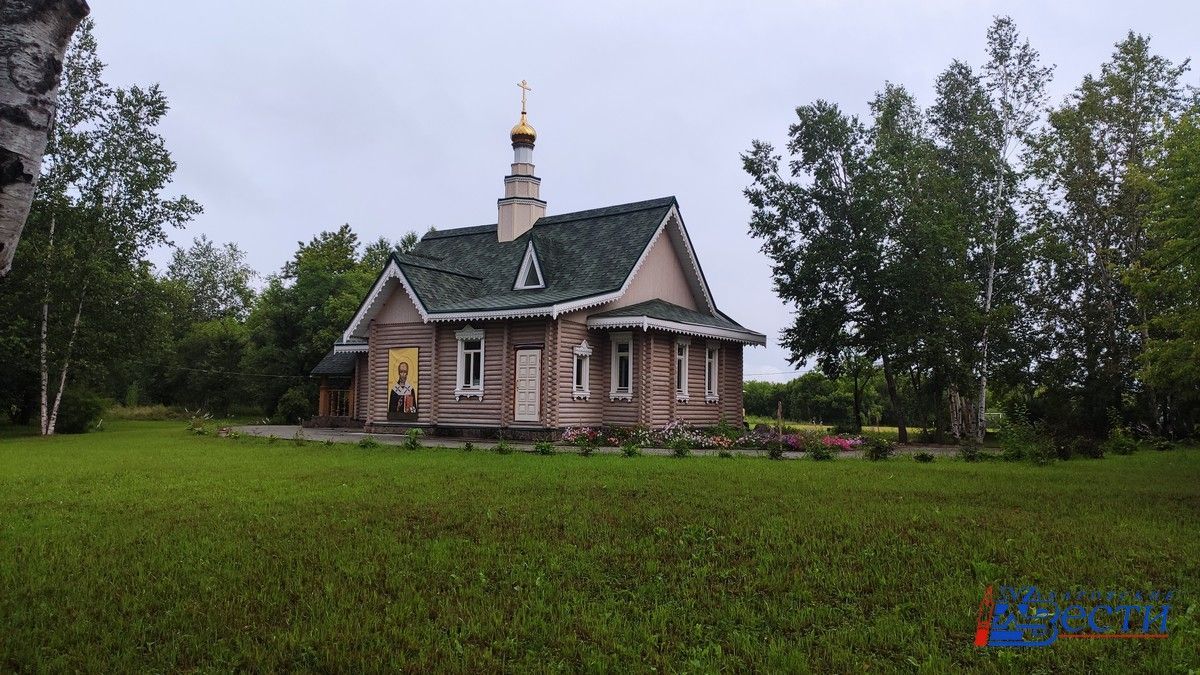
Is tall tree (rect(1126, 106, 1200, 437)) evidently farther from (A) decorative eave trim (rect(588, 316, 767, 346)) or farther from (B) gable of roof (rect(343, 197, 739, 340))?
(B) gable of roof (rect(343, 197, 739, 340))

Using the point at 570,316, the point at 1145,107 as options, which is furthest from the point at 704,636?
the point at 1145,107

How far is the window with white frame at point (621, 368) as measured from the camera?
23712 mm

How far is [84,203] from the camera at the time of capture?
87.0ft

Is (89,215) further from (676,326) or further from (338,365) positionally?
(676,326)

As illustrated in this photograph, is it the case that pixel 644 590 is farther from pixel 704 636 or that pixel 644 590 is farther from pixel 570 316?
pixel 570 316

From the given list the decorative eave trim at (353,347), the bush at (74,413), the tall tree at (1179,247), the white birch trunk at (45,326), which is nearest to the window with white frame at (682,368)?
the decorative eave trim at (353,347)

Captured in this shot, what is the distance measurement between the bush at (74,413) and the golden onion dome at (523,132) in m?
18.5

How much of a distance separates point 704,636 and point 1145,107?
30.7 meters

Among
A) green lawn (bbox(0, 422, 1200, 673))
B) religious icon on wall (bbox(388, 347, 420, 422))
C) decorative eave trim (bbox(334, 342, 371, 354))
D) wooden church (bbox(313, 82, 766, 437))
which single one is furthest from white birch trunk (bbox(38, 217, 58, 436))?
green lawn (bbox(0, 422, 1200, 673))

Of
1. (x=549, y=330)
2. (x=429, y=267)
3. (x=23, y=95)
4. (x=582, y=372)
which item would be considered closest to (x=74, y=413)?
(x=429, y=267)

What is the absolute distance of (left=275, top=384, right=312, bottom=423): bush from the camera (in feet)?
123

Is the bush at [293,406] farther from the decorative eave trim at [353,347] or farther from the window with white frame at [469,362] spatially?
the window with white frame at [469,362]

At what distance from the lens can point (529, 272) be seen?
25875mm

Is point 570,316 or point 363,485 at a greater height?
point 570,316
